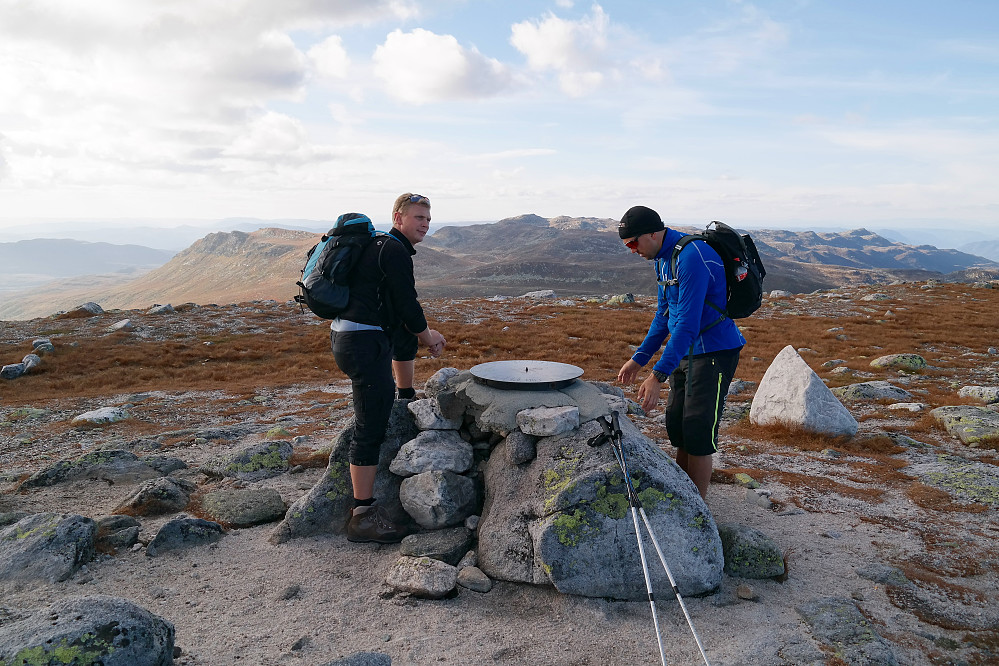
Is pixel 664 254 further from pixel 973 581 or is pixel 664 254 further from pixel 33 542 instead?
pixel 33 542

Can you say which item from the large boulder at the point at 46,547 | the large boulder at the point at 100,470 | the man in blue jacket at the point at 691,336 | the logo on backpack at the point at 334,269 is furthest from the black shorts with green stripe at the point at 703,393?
the large boulder at the point at 100,470

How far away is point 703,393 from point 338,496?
4518 millimetres

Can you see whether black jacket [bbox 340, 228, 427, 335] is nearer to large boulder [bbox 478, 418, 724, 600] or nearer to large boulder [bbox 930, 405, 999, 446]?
large boulder [bbox 478, 418, 724, 600]

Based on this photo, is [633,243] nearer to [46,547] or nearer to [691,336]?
[691,336]

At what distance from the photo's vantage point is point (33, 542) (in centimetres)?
577

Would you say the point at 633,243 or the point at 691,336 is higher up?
the point at 633,243

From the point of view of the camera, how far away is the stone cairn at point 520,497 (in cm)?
522

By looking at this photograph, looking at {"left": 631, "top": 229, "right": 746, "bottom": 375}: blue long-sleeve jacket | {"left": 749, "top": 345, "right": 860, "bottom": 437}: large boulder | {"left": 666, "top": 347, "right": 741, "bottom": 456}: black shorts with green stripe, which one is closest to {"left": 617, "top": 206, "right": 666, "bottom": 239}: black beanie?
{"left": 631, "top": 229, "right": 746, "bottom": 375}: blue long-sleeve jacket

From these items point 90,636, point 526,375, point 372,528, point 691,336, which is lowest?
point 372,528

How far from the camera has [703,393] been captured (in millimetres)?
5594

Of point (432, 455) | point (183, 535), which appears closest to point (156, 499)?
point (183, 535)

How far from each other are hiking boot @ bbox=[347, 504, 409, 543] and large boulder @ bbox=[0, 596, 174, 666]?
7.37 ft

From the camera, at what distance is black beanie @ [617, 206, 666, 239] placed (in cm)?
549

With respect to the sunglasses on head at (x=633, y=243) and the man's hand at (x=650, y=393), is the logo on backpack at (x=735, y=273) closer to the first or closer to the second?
the sunglasses on head at (x=633, y=243)
